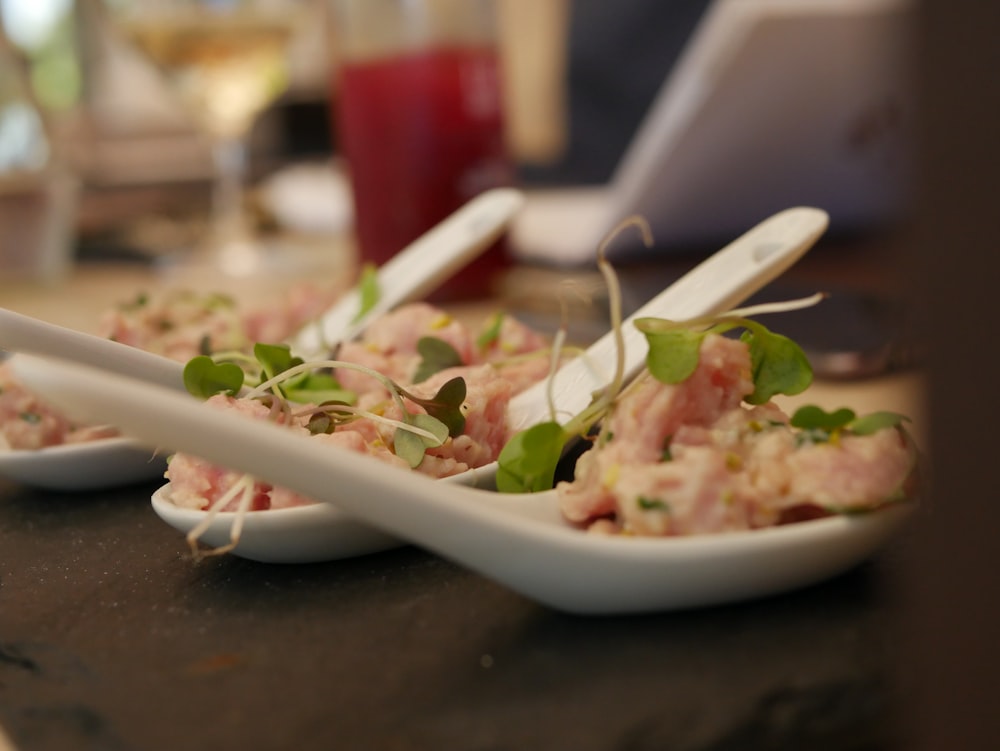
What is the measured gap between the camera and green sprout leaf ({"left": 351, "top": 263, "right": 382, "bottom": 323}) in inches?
37.0

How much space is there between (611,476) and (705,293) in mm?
166

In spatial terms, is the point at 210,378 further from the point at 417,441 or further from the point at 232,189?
the point at 232,189

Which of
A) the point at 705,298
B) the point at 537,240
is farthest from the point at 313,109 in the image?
the point at 705,298

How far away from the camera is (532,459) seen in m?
0.57

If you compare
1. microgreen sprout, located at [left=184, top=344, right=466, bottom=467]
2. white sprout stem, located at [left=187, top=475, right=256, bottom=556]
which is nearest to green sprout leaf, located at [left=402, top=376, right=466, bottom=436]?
microgreen sprout, located at [left=184, top=344, right=466, bottom=467]

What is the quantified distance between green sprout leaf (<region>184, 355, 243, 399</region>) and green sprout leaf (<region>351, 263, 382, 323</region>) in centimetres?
28

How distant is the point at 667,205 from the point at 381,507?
41.8 inches

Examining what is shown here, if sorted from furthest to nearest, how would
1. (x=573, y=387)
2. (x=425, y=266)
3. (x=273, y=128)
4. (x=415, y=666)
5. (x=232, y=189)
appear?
(x=273, y=128), (x=232, y=189), (x=425, y=266), (x=573, y=387), (x=415, y=666)

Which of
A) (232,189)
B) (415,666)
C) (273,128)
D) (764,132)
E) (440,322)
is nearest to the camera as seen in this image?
(415,666)

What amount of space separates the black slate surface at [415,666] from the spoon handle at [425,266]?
0.37m

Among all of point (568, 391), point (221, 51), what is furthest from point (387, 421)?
point (221, 51)

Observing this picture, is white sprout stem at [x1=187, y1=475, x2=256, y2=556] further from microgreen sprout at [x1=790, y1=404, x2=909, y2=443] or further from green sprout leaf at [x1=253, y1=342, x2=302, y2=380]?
microgreen sprout at [x1=790, y1=404, x2=909, y2=443]

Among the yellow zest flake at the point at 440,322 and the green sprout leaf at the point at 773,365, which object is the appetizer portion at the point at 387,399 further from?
the green sprout leaf at the point at 773,365

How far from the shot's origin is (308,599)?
21.2 inches
